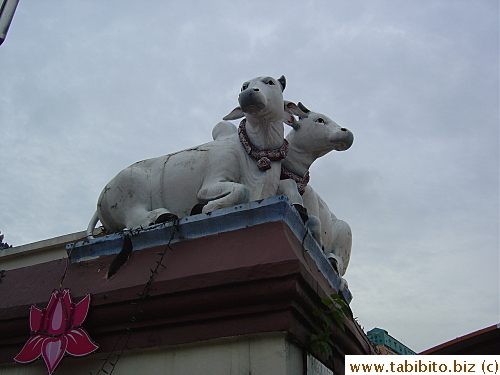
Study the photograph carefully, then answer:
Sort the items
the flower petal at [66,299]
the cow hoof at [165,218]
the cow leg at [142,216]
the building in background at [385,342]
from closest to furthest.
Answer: the flower petal at [66,299] → the cow hoof at [165,218] → the cow leg at [142,216] → the building in background at [385,342]

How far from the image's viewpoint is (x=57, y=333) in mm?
3146

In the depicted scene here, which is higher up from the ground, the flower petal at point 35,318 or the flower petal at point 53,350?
the flower petal at point 35,318

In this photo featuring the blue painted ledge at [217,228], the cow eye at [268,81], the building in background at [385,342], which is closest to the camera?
the blue painted ledge at [217,228]

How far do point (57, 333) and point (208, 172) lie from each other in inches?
57.9

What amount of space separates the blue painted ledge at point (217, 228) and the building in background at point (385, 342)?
2543 mm

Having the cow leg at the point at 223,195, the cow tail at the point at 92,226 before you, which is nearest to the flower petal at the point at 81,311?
the cow leg at the point at 223,195

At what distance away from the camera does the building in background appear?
5.78 metres

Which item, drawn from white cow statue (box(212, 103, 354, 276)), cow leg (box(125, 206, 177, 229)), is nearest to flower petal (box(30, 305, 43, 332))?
cow leg (box(125, 206, 177, 229))

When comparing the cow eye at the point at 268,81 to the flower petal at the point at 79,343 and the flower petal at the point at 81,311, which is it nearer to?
the flower petal at the point at 81,311

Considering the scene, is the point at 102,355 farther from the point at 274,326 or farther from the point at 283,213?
the point at 283,213

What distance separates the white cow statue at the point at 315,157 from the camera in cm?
420

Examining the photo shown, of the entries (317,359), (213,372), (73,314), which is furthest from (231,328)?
(73,314)

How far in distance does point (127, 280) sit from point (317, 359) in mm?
1208

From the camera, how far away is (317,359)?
9.66 feet
